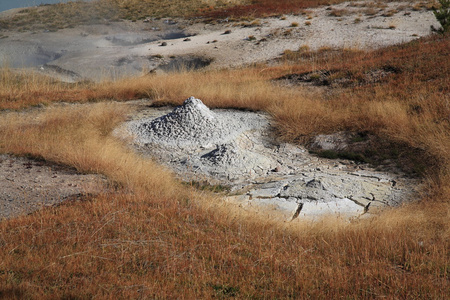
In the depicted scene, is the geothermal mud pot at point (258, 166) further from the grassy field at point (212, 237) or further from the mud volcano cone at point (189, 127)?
the grassy field at point (212, 237)

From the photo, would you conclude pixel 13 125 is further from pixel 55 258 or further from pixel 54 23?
pixel 54 23

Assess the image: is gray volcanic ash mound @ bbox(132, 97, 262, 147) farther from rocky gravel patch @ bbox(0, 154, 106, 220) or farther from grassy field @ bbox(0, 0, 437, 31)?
grassy field @ bbox(0, 0, 437, 31)

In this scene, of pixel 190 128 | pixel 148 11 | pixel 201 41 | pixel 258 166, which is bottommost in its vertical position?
pixel 258 166

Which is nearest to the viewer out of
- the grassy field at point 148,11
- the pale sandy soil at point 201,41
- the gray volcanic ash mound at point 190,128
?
the gray volcanic ash mound at point 190,128

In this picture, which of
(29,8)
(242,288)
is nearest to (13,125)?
(242,288)

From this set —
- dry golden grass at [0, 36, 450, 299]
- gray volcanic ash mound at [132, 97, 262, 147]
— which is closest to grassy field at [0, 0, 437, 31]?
gray volcanic ash mound at [132, 97, 262, 147]

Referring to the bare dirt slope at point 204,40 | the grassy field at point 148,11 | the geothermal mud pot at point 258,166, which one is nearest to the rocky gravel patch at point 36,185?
the geothermal mud pot at point 258,166

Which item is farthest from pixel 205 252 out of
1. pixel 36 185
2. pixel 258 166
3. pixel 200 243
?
pixel 258 166

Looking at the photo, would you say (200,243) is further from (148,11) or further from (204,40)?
(148,11)
